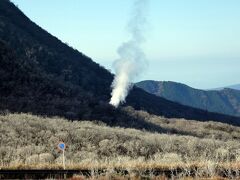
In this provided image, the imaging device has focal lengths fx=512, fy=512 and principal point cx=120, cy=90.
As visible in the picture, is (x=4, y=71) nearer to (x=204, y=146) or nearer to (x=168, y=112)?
(x=204, y=146)

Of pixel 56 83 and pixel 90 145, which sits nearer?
pixel 90 145

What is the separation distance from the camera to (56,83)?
58.9m

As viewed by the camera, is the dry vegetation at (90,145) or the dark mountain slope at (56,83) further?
the dark mountain slope at (56,83)

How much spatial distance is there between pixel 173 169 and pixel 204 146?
1550 cm

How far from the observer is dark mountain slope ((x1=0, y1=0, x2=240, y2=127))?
158ft

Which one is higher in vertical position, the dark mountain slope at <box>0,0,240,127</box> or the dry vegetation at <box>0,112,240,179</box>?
the dark mountain slope at <box>0,0,240,127</box>

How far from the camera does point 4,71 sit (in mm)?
54062

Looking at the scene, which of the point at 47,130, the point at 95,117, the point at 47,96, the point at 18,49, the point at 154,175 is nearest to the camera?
the point at 154,175

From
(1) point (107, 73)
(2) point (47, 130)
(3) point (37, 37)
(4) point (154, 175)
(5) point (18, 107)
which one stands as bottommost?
(4) point (154, 175)

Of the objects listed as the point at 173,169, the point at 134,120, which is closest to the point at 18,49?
the point at 134,120

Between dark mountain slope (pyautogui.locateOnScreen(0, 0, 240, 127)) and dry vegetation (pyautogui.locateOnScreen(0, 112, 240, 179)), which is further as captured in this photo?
dark mountain slope (pyautogui.locateOnScreen(0, 0, 240, 127))

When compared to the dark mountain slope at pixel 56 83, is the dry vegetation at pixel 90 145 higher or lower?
lower

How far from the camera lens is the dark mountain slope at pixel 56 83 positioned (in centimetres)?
4805

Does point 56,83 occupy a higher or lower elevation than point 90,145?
higher
